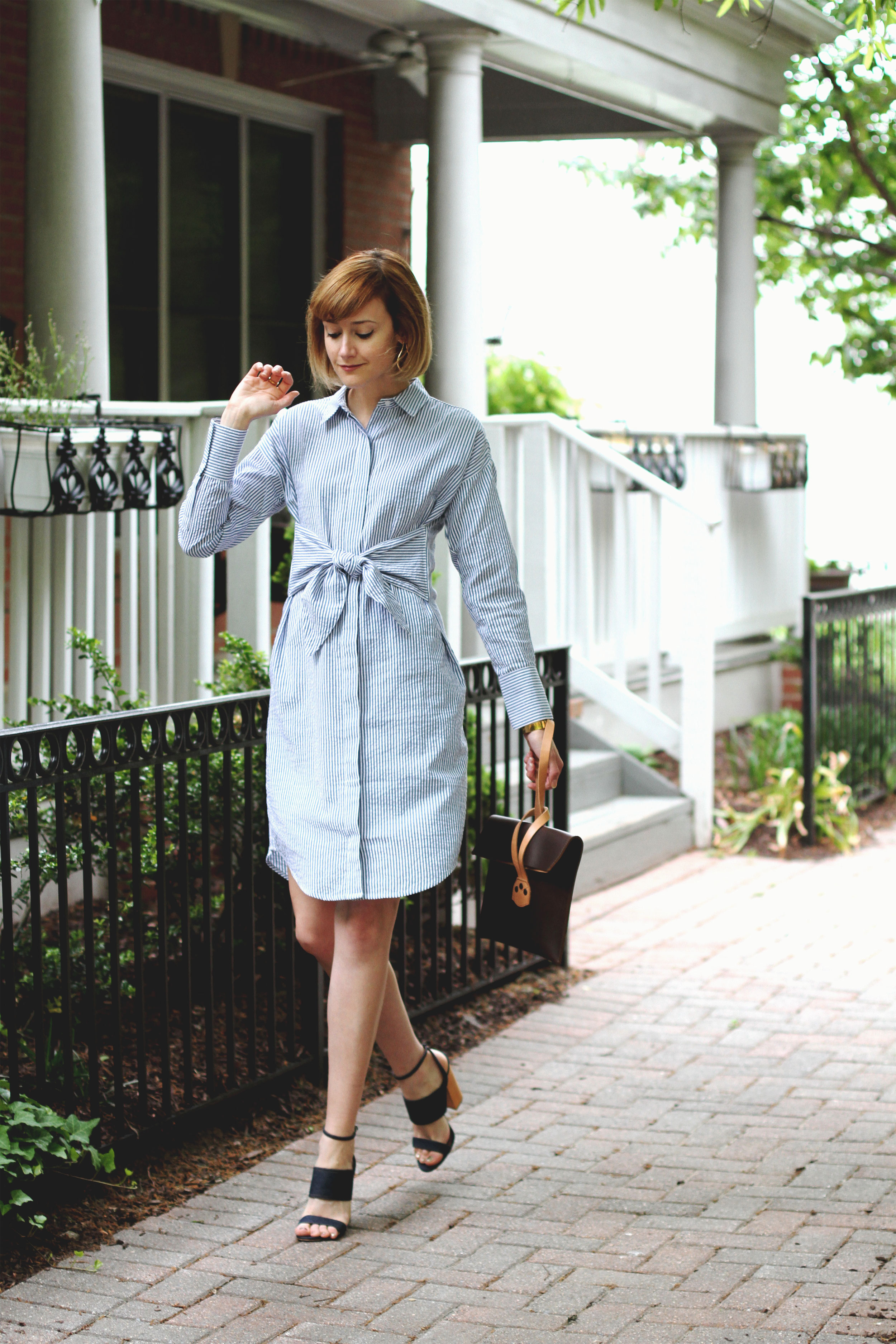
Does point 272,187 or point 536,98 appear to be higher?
point 536,98

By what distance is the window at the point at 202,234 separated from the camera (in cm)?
881

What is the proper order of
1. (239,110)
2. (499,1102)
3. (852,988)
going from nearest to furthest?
(499,1102)
(852,988)
(239,110)

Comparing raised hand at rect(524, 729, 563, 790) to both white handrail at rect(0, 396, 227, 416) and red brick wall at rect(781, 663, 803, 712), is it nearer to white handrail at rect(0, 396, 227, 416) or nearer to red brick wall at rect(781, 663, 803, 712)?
white handrail at rect(0, 396, 227, 416)

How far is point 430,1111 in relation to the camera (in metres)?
3.72

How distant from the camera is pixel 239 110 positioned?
9.38m

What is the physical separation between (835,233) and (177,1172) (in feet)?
34.3

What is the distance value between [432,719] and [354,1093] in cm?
83

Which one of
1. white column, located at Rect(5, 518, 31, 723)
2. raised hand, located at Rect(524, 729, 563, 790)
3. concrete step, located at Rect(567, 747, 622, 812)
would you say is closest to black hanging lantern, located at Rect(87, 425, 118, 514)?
white column, located at Rect(5, 518, 31, 723)

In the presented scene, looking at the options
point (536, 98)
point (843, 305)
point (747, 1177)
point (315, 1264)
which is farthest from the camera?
point (843, 305)

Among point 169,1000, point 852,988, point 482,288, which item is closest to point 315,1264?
point 169,1000

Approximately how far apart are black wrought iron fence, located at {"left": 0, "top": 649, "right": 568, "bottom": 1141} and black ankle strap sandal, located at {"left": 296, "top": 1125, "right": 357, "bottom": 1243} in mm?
479

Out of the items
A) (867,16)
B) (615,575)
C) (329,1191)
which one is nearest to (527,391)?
(615,575)

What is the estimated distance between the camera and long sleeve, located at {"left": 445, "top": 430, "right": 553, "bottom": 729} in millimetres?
3389

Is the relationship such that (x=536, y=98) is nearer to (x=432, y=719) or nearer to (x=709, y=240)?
(x=709, y=240)
